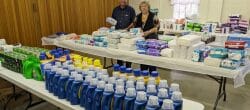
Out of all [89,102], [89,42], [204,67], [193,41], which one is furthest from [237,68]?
[89,42]

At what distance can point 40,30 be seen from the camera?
4.92 m

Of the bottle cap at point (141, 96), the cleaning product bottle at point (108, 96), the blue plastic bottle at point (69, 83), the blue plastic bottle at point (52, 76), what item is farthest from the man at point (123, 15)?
the bottle cap at point (141, 96)

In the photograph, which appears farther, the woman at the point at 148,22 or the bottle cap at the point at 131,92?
the woman at the point at 148,22

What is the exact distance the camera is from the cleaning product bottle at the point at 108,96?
1.28 meters

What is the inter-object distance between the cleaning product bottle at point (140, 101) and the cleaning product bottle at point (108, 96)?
0.60 feet

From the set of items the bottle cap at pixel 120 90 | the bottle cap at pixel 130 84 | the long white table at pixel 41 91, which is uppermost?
the bottle cap at pixel 130 84

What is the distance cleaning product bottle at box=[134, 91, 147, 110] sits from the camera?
3.78 ft

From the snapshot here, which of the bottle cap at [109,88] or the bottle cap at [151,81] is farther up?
the bottle cap at [151,81]

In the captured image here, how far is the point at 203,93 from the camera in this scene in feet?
11.2

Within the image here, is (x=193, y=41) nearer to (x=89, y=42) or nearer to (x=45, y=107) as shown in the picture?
(x=89, y=42)

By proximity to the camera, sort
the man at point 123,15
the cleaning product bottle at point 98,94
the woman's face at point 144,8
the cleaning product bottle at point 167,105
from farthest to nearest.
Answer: the man at point 123,15 < the woman's face at point 144,8 < the cleaning product bottle at point 98,94 < the cleaning product bottle at point 167,105

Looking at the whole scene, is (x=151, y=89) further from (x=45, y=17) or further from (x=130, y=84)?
(x=45, y=17)

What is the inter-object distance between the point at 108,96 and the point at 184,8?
447 centimetres

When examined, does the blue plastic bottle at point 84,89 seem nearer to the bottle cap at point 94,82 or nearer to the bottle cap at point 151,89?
the bottle cap at point 94,82
